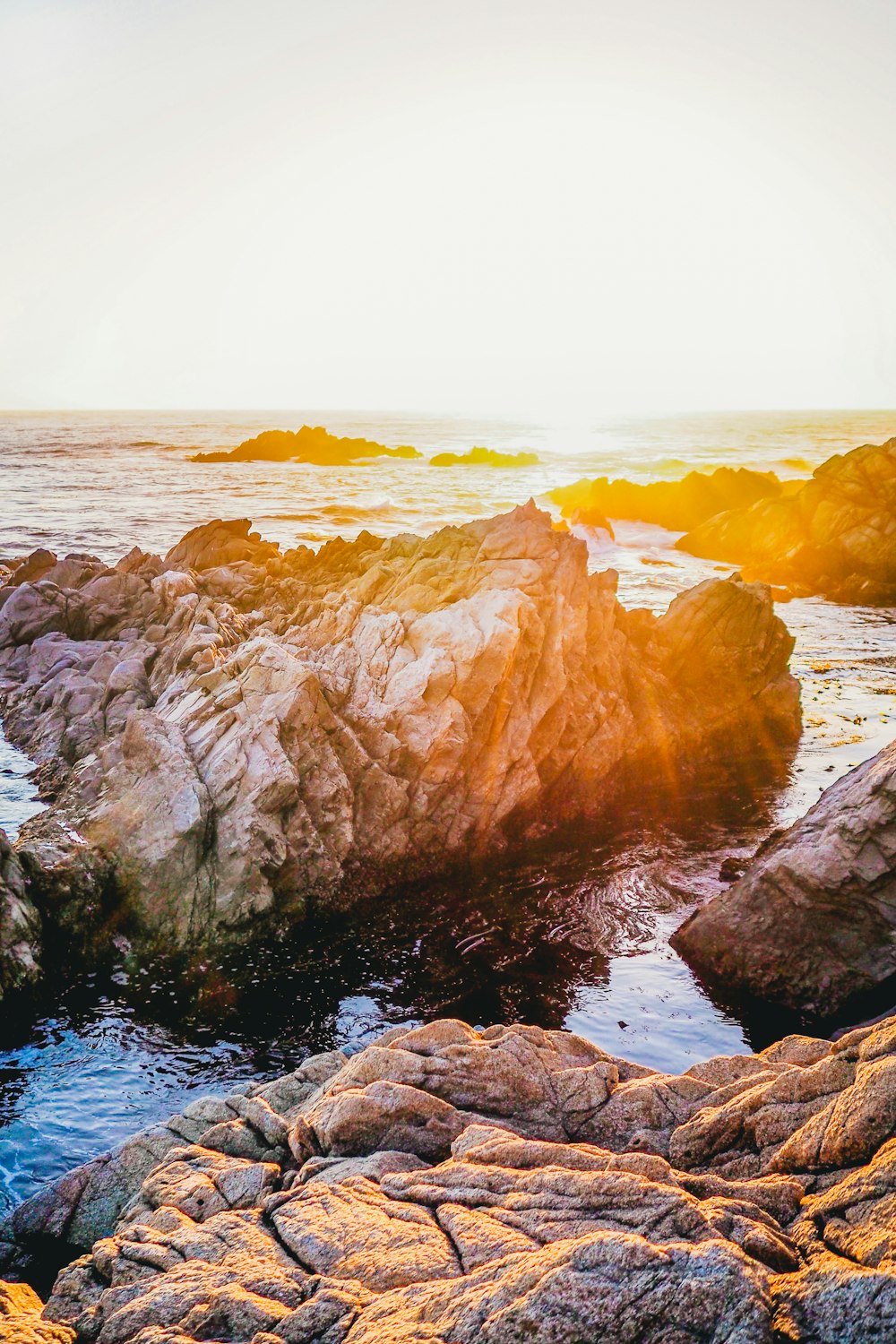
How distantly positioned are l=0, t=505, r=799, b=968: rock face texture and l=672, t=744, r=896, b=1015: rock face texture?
310 inches

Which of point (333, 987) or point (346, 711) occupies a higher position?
point (346, 711)

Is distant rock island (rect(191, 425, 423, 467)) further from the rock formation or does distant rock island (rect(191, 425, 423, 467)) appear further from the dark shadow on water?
the dark shadow on water

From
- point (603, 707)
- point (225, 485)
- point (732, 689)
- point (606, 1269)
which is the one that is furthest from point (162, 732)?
point (225, 485)

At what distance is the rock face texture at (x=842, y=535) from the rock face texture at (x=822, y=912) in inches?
1777

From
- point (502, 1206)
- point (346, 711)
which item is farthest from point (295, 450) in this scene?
point (502, 1206)

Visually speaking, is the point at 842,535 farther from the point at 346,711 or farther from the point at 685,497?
the point at 346,711

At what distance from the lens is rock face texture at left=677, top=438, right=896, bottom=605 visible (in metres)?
60.4

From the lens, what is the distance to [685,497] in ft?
281

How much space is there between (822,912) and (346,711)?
13.8 metres

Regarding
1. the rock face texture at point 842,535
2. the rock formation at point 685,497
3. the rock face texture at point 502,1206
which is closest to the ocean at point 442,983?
the rock face texture at point 502,1206

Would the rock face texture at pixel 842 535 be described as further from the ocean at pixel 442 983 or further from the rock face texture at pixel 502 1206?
the rock face texture at pixel 502 1206

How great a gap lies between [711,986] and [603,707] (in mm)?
11526

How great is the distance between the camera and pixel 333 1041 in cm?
1725

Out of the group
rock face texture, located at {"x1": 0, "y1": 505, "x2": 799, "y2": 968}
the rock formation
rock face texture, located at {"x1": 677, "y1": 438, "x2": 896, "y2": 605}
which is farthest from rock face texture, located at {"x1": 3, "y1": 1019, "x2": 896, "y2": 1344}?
the rock formation
